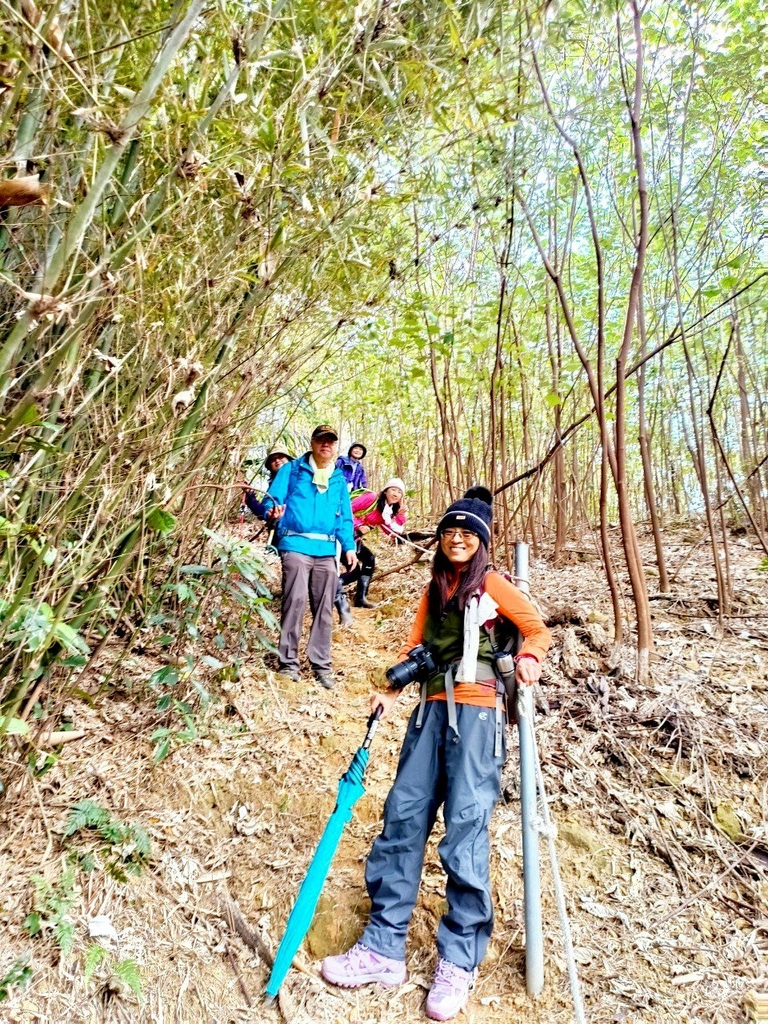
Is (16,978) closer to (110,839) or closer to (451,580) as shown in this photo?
(110,839)

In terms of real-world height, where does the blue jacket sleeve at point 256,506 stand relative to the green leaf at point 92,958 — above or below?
above

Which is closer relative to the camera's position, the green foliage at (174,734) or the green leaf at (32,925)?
the green leaf at (32,925)

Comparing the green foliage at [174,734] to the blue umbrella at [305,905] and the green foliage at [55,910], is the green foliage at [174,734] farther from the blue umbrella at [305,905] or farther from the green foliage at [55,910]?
the blue umbrella at [305,905]

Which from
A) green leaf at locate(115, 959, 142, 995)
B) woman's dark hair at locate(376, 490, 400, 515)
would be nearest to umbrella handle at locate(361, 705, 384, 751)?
green leaf at locate(115, 959, 142, 995)

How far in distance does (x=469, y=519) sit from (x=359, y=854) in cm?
145

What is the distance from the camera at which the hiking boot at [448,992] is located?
177cm

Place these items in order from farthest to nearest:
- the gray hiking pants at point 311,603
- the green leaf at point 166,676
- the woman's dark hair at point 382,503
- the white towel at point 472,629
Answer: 1. the woman's dark hair at point 382,503
2. the gray hiking pants at point 311,603
3. the green leaf at point 166,676
4. the white towel at point 472,629

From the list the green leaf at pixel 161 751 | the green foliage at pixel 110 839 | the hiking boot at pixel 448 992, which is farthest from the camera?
the green leaf at pixel 161 751

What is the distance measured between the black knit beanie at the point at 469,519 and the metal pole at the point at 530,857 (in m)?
0.56

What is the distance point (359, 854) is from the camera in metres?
2.41

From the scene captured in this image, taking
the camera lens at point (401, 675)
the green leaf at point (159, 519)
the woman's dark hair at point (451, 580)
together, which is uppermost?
the green leaf at point (159, 519)

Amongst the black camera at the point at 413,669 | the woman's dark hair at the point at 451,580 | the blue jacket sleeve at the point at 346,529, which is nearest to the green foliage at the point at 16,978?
the black camera at the point at 413,669

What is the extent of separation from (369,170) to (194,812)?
2.63m

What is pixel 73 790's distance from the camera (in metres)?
2.31
